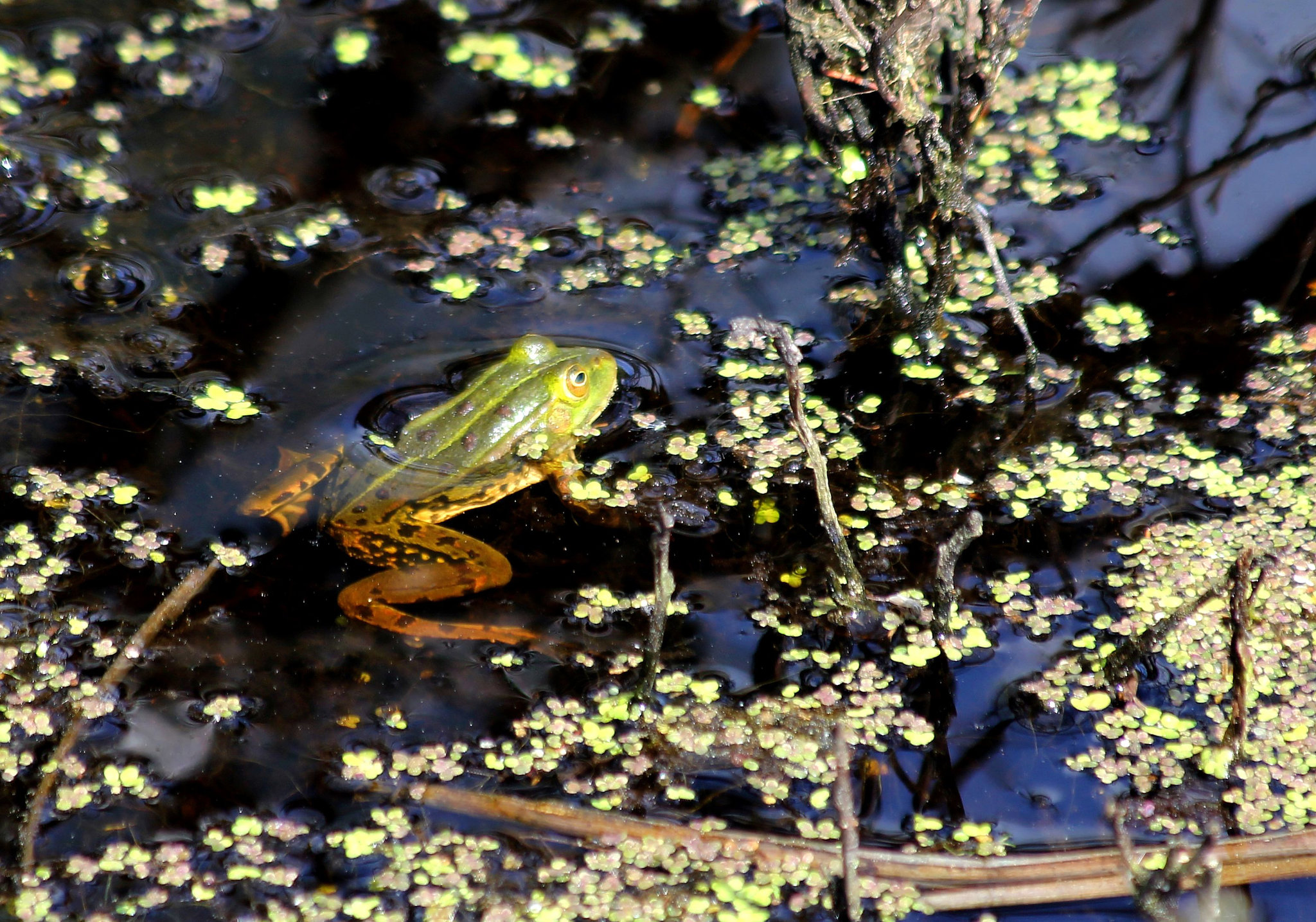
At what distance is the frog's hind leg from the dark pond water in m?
0.05

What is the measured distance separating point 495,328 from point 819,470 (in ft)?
5.03

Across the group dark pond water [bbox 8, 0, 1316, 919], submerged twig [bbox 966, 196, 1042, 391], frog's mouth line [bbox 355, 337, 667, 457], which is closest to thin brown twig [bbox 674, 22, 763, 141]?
dark pond water [bbox 8, 0, 1316, 919]

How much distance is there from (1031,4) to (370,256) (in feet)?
7.41

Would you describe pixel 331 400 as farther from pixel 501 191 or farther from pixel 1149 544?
pixel 1149 544

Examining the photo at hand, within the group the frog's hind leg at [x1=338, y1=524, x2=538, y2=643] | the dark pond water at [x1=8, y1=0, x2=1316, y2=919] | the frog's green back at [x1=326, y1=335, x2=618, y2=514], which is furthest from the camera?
the frog's green back at [x1=326, y1=335, x2=618, y2=514]

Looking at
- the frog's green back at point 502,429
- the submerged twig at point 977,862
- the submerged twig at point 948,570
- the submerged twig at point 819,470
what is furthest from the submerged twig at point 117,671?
the submerged twig at point 948,570

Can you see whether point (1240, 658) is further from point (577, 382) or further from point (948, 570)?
point (577, 382)

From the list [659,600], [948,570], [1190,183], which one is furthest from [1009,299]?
[659,600]

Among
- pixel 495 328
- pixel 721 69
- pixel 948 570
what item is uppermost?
pixel 721 69

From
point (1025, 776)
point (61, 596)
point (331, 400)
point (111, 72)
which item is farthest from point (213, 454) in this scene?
point (1025, 776)

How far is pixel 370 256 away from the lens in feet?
10.7

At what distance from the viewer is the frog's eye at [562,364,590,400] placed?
2.99 m

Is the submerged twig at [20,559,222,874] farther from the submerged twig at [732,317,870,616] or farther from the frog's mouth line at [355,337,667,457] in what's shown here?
the submerged twig at [732,317,870,616]

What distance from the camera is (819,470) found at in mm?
2135
